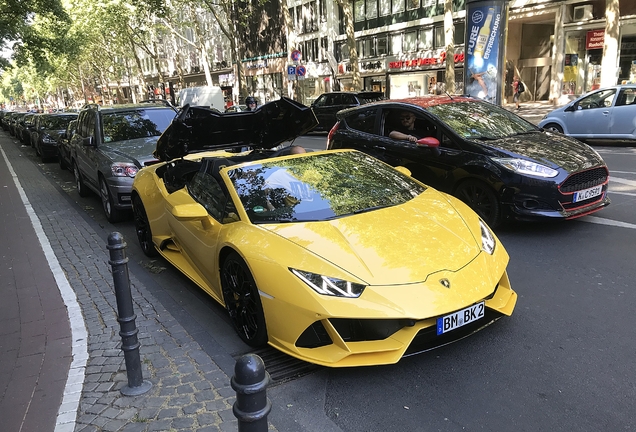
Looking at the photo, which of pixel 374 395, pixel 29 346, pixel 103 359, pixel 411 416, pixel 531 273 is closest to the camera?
pixel 411 416

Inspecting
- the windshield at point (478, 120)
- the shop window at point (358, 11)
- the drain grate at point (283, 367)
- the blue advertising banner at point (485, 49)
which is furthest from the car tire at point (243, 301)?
the shop window at point (358, 11)

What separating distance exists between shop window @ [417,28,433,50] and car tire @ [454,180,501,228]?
88.7ft

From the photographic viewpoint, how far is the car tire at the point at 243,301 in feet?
11.3

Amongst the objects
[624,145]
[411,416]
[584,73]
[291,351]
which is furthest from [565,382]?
[584,73]

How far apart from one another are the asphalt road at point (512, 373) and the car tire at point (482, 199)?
1.22m

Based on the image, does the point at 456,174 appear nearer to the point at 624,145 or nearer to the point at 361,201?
the point at 361,201

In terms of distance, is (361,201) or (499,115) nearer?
(361,201)

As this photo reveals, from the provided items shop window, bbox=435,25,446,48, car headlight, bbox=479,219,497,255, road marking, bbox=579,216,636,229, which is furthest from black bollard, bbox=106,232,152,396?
shop window, bbox=435,25,446,48

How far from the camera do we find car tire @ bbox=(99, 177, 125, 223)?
25.7 ft

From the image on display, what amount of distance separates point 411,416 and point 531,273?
8.47 ft

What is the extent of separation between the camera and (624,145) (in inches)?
506

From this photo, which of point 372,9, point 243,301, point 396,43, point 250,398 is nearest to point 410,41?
point 396,43

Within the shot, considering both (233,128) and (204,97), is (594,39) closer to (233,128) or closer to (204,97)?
(204,97)

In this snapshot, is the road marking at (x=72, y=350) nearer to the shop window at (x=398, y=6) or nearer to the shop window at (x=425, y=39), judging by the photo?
the shop window at (x=425, y=39)
